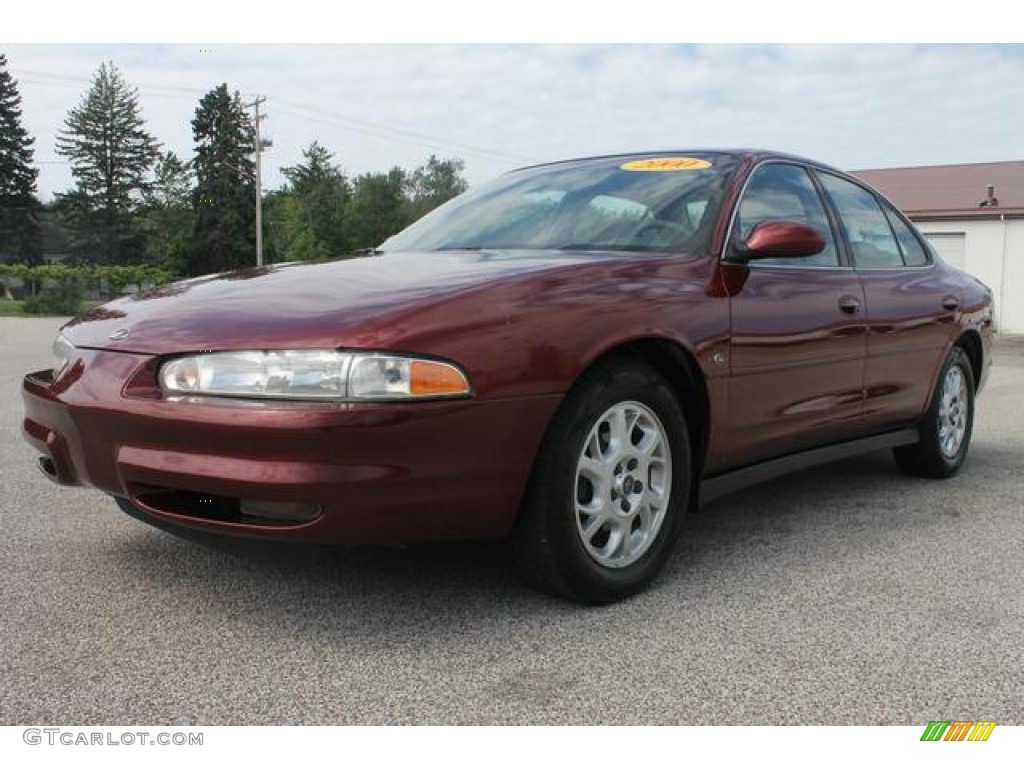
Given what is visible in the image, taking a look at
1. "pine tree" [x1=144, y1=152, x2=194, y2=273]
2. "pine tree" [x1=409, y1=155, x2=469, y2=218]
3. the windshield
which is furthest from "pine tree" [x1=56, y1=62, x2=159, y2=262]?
the windshield

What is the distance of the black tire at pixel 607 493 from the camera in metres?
2.79

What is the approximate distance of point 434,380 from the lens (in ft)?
8.28

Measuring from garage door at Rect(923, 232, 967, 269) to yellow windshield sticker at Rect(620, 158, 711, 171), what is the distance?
23518 millimetres

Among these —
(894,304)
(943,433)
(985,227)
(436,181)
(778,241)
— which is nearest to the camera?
(778,241)

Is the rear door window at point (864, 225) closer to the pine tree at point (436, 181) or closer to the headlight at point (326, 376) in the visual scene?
the headlight at point (326, 376)

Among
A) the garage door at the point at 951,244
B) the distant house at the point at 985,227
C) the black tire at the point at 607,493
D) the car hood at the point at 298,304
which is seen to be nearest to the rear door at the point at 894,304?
the black tire at the point at 607,493

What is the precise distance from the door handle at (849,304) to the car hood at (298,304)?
1295 mm

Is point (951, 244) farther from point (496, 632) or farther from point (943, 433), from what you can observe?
point (496, 632)

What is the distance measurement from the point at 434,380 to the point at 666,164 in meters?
1.87

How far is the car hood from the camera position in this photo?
2.56 meters

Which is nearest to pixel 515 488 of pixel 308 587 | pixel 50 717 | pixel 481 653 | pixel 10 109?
pixel 481 653

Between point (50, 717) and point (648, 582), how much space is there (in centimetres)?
174

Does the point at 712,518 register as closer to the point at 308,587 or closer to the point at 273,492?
the point at 308,587
